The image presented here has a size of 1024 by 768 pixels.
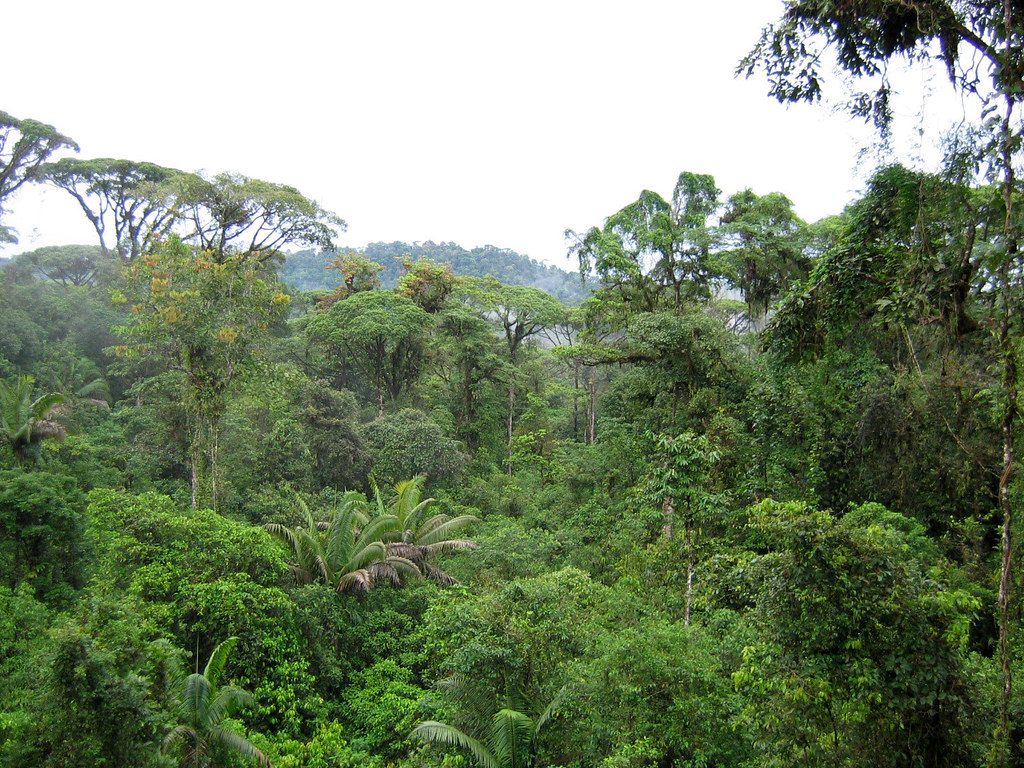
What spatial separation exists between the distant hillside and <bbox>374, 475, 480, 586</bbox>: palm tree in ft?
97.0

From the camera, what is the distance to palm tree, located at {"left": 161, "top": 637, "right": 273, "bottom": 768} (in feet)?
19.2

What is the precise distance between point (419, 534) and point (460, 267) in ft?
122

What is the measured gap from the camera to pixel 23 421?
39.4ft

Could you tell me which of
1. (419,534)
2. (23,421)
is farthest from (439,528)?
(23,421)

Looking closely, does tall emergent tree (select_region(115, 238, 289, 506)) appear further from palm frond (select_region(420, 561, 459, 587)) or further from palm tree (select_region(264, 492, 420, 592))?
palm frond (select_region(420, 561, 459, 587))

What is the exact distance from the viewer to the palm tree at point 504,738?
21.4 ft

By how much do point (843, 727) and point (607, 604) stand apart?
13.2 feet

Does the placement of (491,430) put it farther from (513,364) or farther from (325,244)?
(325,244)

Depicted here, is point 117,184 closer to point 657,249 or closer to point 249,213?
point 249,213

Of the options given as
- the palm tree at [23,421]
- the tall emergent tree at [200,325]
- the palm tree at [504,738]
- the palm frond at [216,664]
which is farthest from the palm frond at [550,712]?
the palm tree at [23,421]

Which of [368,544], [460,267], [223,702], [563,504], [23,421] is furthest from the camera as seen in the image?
[460,267]

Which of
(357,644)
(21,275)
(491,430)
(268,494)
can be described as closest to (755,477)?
(357,644)

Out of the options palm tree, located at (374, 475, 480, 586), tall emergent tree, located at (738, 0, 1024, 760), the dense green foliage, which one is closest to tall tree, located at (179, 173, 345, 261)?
the dense green foliage

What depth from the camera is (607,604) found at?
27.4 ft
